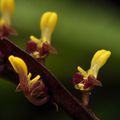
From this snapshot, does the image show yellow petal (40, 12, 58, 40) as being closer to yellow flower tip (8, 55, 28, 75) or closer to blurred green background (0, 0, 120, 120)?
yellow flower tip (8, 55, 28, 75)

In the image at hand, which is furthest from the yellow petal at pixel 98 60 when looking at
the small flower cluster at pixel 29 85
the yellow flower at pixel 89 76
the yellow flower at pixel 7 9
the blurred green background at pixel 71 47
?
the blurred green background at pixel 71 47

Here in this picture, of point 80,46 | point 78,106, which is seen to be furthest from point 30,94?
point 80,46

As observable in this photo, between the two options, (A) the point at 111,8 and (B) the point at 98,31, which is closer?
(B) the point at 98,31

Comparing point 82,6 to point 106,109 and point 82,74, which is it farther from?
point 82,74

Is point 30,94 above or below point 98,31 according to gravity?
above

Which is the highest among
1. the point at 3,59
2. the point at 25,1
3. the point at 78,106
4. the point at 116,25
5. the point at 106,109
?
the point at 3,59

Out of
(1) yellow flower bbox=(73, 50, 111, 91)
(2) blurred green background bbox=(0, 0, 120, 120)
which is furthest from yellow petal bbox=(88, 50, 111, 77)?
(2) blurred green background bbox=(0, 0, 120, 120)
